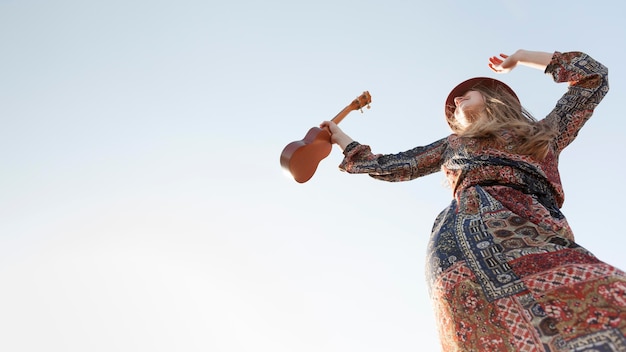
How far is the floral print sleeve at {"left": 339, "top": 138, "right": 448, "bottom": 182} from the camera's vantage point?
3488mm

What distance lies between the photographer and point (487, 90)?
12.3 feet

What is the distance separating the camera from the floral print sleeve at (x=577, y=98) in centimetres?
327

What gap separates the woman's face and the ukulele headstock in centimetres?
72

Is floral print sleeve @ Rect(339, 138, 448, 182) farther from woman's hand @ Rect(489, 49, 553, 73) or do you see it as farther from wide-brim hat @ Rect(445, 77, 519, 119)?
woman's hand @ Rect(489, 49, 553, 73)

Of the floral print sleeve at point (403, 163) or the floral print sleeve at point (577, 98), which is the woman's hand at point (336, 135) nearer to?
the floral print sleeve at point (403, 163)

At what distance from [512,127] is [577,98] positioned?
436mm

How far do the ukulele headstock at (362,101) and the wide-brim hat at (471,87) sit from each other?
55 centimetres

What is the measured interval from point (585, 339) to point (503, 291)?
39cm

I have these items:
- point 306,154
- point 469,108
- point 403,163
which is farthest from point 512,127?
point 306,154

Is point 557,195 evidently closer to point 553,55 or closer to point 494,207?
point 494,207

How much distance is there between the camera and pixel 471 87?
3.84 meters

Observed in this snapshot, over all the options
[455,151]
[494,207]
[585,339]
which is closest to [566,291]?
[585,339]

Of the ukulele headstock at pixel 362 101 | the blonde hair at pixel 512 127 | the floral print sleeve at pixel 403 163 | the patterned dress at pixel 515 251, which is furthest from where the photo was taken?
the ukulele headstock at pixel 362 101

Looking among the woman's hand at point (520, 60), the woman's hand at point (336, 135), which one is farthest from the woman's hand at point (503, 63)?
the woman's hand at point (336, 135)
